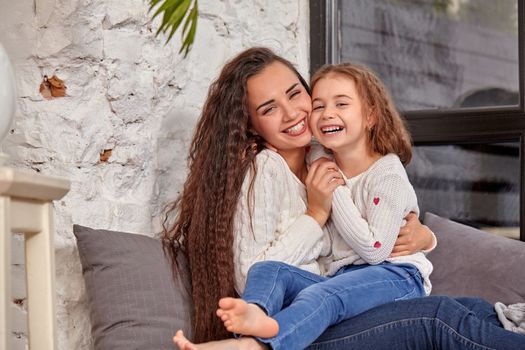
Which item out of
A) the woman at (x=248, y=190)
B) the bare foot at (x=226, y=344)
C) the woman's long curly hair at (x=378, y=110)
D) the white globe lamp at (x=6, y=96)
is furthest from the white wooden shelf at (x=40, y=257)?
the woman's long curly hair at (x=378, y=110)

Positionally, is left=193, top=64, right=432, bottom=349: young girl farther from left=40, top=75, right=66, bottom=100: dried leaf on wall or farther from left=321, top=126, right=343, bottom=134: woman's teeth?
left=40, top=75, right=66, bottom=100: dried leaf on wall

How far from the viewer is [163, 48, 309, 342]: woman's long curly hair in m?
2.38

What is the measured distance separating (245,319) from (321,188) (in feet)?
2.04

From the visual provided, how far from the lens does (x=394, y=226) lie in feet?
7.87

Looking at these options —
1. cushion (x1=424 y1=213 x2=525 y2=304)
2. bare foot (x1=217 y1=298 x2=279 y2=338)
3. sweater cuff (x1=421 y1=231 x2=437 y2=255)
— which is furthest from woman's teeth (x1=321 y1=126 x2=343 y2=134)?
bare foot (x1=217 y1=298 x2=279 y2=338)

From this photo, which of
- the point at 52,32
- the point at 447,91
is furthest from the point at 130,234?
the point at 447,91

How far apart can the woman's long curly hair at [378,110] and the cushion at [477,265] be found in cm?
39

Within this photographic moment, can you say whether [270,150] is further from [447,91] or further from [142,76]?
[447,91]

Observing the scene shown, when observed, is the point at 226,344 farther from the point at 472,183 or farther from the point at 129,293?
the point at 472,183

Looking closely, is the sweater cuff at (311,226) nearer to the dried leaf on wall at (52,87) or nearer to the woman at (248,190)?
the woman at (248,190)

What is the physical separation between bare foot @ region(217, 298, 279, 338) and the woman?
388mm

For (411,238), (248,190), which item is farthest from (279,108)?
(411,238)

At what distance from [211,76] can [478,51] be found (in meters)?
0.97

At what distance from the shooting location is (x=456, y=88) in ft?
10.3
